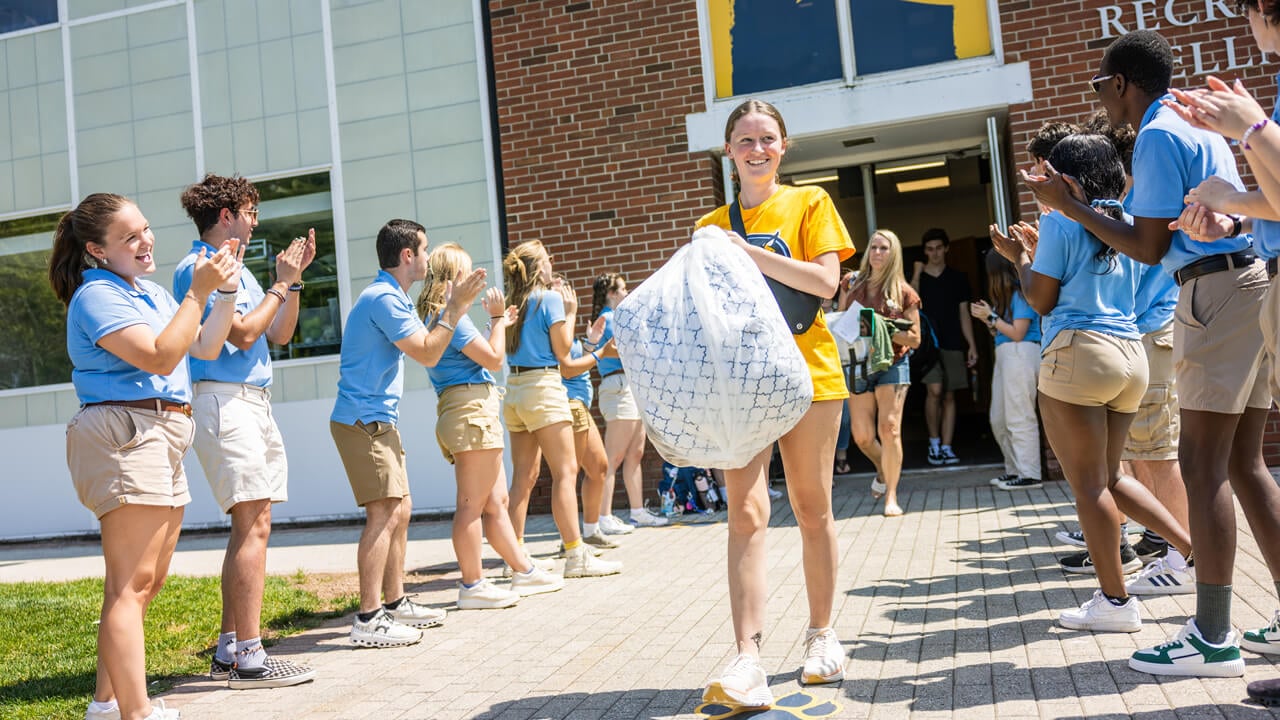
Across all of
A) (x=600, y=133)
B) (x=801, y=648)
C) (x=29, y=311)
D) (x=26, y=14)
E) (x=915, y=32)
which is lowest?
(x=801, y=648)

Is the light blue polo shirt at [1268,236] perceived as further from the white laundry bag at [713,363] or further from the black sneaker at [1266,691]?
the white laundry bag at [713,363]

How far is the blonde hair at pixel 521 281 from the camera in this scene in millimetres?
6805

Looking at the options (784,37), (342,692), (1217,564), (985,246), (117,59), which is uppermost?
(117,59)

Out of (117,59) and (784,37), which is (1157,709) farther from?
(117,59)

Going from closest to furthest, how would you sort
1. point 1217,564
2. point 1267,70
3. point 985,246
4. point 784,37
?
point 1217,564
point 1267,70
point 784,37
point 985,246

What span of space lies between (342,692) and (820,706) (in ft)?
6.85

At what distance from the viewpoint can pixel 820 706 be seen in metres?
3.62

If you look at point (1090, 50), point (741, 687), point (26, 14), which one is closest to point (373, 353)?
point (741, 687)

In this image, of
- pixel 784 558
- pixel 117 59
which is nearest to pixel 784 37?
pixel 784 558

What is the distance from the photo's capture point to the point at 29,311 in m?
12.0

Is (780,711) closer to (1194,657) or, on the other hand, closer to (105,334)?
(1194,657)

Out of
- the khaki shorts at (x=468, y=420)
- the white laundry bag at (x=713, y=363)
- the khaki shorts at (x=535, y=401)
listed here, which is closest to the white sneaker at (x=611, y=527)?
the khaki shorts at (x=535, y=401)

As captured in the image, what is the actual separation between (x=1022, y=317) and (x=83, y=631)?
684cm

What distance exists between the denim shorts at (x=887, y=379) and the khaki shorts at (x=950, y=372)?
9.18 ft
